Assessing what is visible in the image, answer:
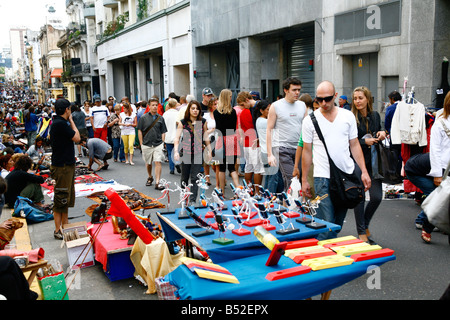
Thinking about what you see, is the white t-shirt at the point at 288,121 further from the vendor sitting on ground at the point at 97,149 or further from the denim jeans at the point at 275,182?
the vendor sitting on ground at the point at 97,149

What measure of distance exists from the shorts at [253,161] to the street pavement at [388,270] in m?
1.80

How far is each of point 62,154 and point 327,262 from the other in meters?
4.76

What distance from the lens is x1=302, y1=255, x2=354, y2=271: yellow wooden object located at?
11.6 ft

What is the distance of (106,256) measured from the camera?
5352mm

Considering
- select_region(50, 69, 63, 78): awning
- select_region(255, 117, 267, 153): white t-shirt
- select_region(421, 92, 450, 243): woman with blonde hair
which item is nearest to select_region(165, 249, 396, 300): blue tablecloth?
select_region(421, 92, 450, 243): woman with blonde hair

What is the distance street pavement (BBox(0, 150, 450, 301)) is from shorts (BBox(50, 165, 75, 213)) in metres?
0.58

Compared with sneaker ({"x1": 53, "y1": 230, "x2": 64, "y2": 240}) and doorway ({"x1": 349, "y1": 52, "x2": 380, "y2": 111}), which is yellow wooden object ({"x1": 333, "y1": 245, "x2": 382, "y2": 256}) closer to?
sneaker ({"x1": 53, "y1": 230, "x2": 64, "y2": 240})

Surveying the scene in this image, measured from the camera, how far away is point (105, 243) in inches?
220

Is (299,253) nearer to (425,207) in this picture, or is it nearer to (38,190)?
(425,207)

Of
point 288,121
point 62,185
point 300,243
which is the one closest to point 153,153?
point 62,185

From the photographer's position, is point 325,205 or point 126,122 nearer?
point 325,205

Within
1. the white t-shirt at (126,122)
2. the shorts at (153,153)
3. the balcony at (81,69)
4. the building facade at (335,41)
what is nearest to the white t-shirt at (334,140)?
the shorts at (153,153)

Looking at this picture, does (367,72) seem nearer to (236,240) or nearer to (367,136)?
(367,136)

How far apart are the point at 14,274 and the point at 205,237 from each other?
1.63 meters
